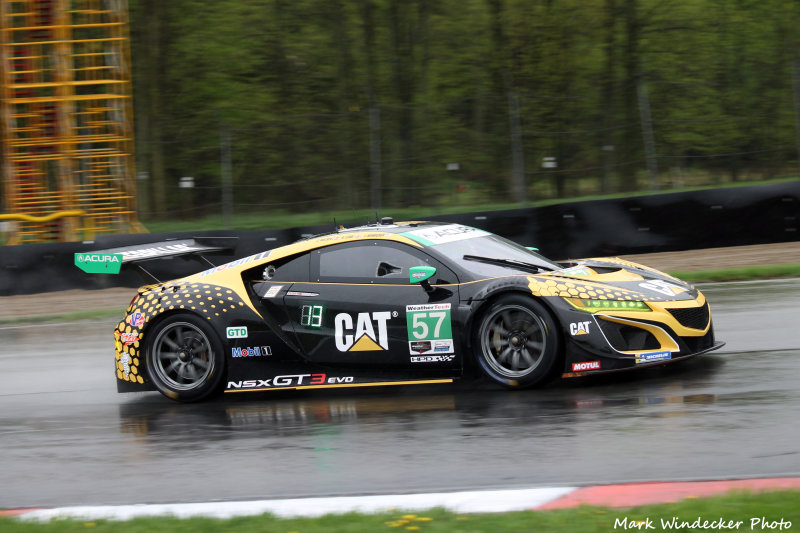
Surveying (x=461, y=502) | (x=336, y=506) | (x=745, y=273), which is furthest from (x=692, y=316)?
(x=745, y=273)

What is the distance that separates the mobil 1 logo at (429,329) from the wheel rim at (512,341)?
0.28m

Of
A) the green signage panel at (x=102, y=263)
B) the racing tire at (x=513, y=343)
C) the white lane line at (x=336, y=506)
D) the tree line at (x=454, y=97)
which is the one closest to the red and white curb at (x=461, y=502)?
the white lane line at (x=336, y=506)

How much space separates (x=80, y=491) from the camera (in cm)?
574

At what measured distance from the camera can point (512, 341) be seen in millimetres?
7117

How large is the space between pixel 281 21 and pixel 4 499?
2109cm

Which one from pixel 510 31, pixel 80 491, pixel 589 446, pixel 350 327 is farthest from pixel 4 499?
pixel 510 31

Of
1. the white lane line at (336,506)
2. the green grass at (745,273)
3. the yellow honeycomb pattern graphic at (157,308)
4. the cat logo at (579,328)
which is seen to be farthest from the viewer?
the green grass at (745,273)

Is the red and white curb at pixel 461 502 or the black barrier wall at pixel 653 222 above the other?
the black barrier wall at pixel 653 222

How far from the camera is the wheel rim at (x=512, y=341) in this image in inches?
278

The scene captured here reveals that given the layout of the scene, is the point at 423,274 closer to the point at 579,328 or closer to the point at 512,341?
the point at 512,341

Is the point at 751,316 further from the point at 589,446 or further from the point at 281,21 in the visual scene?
the point at 281,21

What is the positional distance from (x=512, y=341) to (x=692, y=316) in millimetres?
1316

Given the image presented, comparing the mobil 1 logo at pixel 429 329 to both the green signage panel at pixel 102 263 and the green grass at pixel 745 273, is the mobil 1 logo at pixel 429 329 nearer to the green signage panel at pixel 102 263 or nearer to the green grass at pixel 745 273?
the green signage panel at pixel 102 263

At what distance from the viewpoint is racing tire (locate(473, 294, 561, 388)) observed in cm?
702
